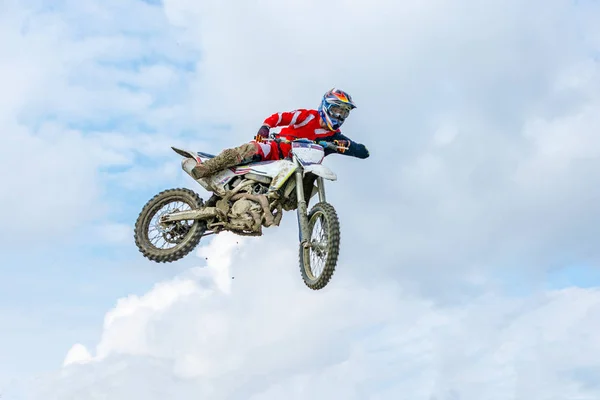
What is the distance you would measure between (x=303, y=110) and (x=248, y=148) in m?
1.43

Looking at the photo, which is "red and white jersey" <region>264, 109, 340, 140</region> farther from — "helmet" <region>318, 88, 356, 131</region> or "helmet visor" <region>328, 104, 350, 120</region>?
"helmet visor" <region>328, 104, 350, 120</region>

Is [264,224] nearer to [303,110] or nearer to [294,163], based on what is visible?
[294,163]

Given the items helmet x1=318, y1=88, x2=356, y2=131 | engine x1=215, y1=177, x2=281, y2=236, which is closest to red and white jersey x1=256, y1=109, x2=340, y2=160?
helmet x1=318, y1=88, x2=356, y2=131

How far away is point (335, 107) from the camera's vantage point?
19781mm

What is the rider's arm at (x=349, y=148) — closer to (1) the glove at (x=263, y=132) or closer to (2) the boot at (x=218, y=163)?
(1) the glove at (x=263, y=132)

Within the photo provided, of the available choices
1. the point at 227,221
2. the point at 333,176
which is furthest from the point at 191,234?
the point at 333,176

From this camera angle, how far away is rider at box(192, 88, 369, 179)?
19.7 meters

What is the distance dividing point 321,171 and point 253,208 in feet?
5.12

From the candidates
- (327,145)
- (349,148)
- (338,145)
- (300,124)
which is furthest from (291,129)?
(349,148)

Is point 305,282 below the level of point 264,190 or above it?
below

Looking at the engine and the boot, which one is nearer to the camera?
the engine

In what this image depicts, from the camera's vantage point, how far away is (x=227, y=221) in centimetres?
1948

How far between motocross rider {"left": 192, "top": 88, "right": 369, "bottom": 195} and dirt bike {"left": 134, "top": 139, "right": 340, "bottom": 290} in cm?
22

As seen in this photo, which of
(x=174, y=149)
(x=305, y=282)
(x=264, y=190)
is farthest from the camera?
(x=174, y=149)
